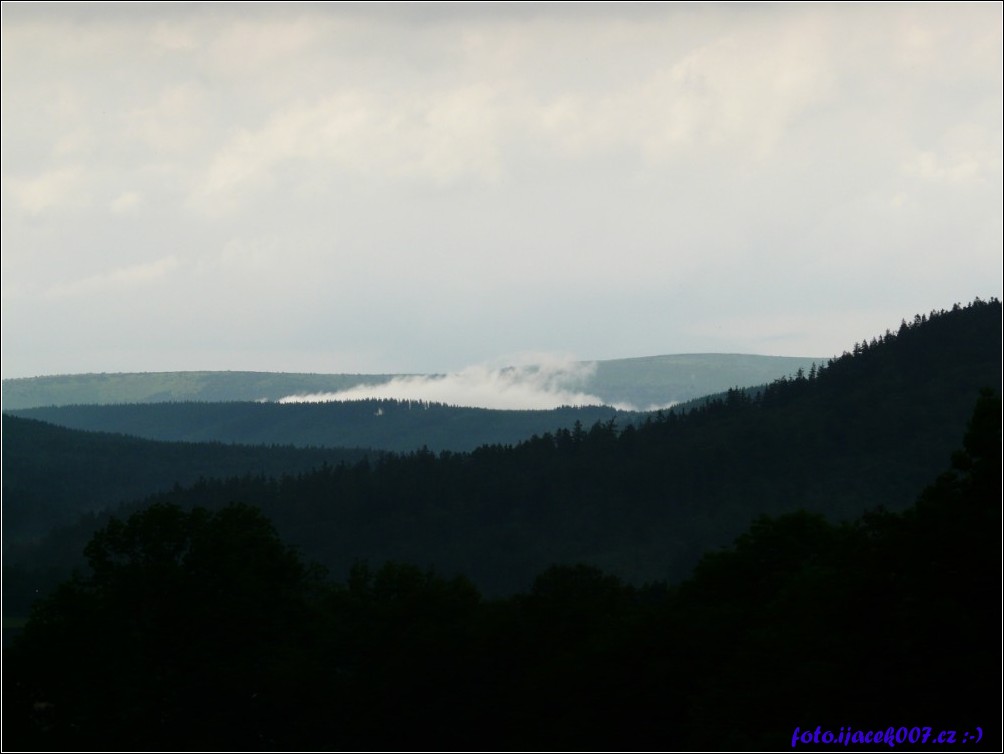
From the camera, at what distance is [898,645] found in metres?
65.5

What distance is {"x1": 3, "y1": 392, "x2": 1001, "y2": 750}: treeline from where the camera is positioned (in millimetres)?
66000

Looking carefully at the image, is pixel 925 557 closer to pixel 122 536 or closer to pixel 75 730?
pixel 75 730

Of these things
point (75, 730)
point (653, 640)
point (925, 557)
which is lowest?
point (75, 730)

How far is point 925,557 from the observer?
220 feet

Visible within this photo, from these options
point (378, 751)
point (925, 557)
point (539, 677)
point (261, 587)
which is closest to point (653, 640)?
point (539, 677)

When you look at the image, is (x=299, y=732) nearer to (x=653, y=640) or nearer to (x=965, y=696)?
(x=653, y=640)

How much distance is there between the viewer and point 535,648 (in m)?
95.7

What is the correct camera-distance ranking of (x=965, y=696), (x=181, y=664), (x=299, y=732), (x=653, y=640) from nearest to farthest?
(x=965, y=696) → (x=653, y=640) → (x=299, y=732) → (x=181, y=664)

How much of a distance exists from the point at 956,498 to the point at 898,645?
291 inches

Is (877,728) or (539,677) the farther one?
(539,677)

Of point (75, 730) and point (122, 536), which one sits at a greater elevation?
point (122, 536)

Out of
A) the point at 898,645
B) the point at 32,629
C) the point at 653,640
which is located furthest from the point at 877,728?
the point at 32,629

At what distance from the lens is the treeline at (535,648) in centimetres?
6600

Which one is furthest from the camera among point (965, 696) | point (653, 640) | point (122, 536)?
point (122, 536)
